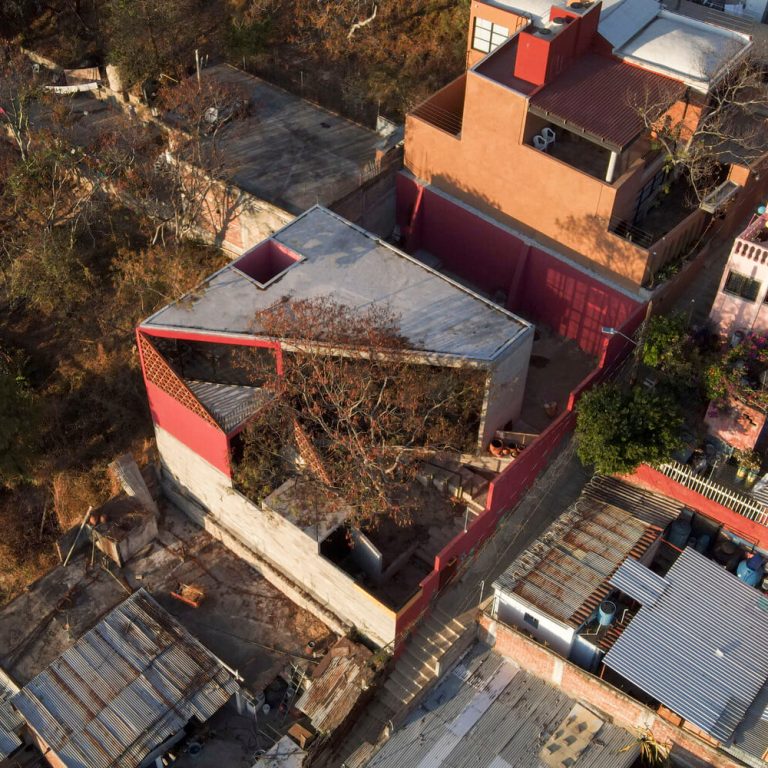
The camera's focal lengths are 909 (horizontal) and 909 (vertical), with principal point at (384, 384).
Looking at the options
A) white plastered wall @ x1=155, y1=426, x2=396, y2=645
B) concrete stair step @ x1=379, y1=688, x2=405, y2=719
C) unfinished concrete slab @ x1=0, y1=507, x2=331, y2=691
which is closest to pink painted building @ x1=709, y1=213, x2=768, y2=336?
white plastered wall @ x1=155, y1=426, x2=396, y2=645

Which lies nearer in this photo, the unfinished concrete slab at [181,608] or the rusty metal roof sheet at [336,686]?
the rusty metal roof sheet at [336,686]

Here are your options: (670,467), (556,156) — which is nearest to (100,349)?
(556,156)

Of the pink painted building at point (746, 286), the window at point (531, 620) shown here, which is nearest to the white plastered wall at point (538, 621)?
the window at point (531, 620)

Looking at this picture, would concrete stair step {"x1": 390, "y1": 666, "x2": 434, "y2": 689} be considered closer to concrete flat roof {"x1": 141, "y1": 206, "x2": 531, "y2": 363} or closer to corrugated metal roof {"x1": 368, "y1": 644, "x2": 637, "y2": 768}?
corrugated metal roof {"x1": 368, "y1": 644, "x2": 637, "y2": 768}

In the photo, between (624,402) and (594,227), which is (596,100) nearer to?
(594,227)

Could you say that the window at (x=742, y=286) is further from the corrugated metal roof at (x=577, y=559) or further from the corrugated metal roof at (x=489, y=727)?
the corrugated metal roof at (x=489, y=727)

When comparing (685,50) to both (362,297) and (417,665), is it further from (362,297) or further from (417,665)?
(417,665)
